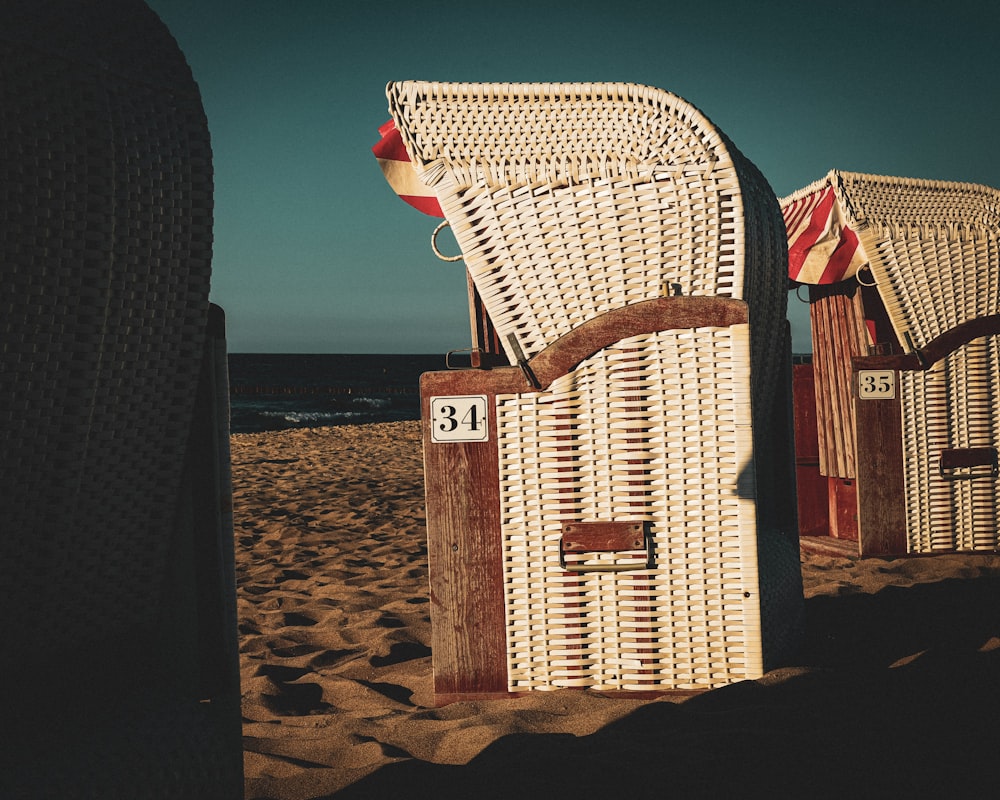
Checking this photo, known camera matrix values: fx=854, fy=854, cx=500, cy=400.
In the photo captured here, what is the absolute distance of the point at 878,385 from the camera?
5.84 m

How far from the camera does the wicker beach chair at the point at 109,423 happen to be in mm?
1297

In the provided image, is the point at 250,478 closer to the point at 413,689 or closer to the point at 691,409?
the point at 413,689

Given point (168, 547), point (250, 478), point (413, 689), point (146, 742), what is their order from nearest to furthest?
1. point (146, 742)
2. point (168, 547)
3. point (413, 689)
4. point (250, 478)

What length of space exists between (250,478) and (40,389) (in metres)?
11.0

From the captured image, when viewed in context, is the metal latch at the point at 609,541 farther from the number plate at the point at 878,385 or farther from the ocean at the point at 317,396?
the ocean at the point at 317,396

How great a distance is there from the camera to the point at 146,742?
1457mm

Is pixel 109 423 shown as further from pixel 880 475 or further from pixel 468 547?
pixel 880 475

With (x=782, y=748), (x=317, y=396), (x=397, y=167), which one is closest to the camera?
(x=782, y=748)

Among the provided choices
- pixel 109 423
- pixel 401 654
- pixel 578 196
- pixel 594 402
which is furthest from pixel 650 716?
pixel 109 423

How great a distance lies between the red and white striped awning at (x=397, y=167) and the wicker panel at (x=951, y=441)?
3.85 metres

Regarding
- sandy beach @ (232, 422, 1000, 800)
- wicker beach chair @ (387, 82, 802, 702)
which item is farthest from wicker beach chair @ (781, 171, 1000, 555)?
wicker beach chair @ (387, 82, 802, 702)

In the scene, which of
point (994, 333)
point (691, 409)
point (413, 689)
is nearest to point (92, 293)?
point (691, 409)

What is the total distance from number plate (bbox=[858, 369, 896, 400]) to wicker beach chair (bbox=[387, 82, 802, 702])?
2699 millimetres

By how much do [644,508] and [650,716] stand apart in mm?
725
